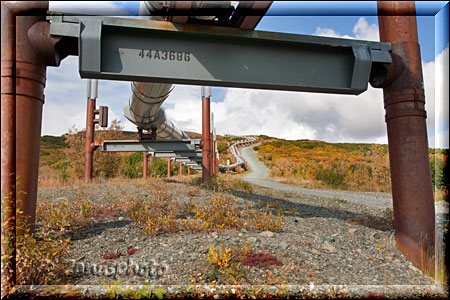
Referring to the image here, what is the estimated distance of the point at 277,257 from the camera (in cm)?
279

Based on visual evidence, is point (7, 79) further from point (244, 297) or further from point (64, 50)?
point (244, 297)

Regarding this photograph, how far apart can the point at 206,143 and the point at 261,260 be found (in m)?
8.27

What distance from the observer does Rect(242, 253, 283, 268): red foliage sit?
258 centimetres

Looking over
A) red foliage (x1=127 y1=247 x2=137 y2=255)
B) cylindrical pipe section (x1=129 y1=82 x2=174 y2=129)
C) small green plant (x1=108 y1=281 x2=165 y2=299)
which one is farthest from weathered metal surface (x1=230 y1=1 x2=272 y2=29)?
cylindrical pipe section (x1=129 y1=82 x2=174 y2=129)

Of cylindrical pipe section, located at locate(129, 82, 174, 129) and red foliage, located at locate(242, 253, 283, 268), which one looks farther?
cylindrical pipe section, located at locate(129, 82, 174, 129)

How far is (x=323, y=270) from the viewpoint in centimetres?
260

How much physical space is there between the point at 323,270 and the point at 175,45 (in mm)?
2706

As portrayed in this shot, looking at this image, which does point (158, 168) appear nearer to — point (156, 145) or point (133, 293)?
point (156, 145)

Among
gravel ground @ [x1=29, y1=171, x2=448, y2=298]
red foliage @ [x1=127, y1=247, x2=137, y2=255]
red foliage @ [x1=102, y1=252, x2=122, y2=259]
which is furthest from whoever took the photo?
red foliage @ [x1=127, y1=247, x2=137, y2=255]

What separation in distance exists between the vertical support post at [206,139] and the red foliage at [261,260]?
7641 millimetres

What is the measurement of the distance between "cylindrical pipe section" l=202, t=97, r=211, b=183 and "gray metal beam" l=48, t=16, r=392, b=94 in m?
7.47

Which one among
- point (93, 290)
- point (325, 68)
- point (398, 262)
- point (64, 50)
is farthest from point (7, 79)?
point (398, 262)

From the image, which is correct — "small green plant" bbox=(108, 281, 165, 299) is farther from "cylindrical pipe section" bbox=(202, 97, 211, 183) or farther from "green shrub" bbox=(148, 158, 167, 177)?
"green shrub" bbox=(148, 158, 167, 177)

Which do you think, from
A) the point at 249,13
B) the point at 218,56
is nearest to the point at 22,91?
the point at 218,56
